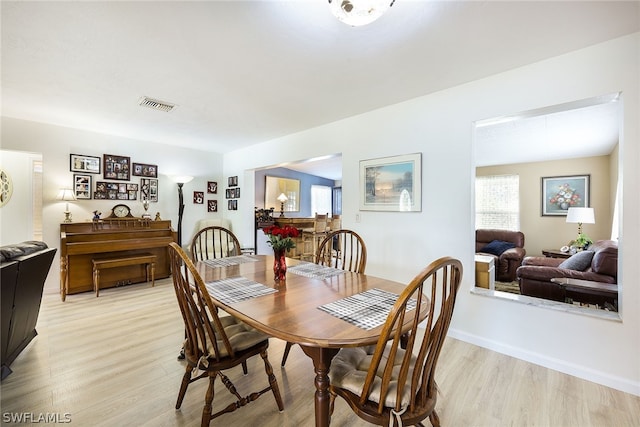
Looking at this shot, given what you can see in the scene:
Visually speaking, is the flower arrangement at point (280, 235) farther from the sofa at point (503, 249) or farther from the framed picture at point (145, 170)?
the framed picture at point (145, 170)

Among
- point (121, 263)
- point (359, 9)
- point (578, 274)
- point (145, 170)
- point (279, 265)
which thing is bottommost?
point (121, 263)

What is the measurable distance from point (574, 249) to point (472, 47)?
13.5 feet

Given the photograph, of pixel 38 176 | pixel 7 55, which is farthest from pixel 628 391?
pixel 38 176

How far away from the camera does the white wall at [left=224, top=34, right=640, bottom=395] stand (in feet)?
5.67

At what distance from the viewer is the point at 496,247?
4.77 metres

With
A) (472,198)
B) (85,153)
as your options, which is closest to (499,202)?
(472,198)

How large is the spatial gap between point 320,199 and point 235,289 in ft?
23.6

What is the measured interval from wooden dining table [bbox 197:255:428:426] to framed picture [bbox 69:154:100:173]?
3.37m

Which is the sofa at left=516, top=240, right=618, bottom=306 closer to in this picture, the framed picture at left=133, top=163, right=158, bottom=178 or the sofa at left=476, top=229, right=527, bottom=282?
the sofa at left=476, top=229, right=527, bottom=282

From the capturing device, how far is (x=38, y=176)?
4242 millimetres

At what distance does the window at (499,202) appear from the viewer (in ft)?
17.5

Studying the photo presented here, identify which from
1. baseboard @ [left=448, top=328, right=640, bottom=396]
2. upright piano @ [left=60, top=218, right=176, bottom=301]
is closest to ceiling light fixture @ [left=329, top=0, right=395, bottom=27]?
baseboard @ [left=448, top=328, right=640, bottom=396]

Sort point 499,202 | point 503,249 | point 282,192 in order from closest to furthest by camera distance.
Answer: point 503,249
point 499,202
point 282,192

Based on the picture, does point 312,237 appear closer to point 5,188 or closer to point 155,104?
point 155,104
